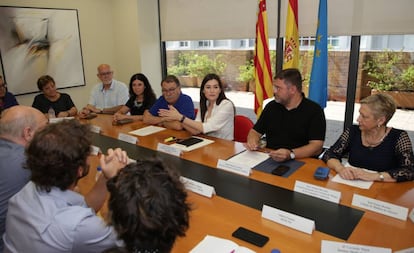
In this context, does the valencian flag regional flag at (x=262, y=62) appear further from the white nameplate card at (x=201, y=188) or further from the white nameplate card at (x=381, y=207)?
the white nameplate card at (x=381, y=207)

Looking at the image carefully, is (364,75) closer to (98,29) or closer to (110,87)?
(110,87)

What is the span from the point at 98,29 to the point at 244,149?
3.38m

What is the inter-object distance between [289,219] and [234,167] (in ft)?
2.02

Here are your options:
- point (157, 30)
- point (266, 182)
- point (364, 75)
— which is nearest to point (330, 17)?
point (364, 75)

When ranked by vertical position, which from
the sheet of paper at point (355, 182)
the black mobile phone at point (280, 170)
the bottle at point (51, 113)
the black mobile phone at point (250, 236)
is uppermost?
the bottle at point (51, 113)

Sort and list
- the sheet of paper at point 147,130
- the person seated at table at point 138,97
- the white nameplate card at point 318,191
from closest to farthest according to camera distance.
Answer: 1. the white nameplate card at point 318,191
2. the sheet of paper at point 147,130
3. the person seated at table at point 138,97

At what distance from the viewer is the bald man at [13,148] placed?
1.44 m

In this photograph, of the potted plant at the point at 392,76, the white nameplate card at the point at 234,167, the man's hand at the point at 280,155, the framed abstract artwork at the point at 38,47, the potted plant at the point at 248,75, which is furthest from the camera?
the potted plant at the point at 248,75

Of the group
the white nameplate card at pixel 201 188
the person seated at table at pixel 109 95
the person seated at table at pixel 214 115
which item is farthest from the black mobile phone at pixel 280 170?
the person seated at table at pixel 109 95

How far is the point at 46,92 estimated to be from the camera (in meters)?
3.56

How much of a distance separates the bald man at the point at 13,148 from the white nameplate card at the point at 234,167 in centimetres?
100

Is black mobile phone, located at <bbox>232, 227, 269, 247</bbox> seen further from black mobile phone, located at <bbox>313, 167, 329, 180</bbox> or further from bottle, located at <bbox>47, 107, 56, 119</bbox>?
bottle, located at <bbox>47, 107, 56, 119</bbox>

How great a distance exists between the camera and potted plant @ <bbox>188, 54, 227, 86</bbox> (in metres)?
4.39

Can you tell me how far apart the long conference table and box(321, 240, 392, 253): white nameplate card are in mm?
51
